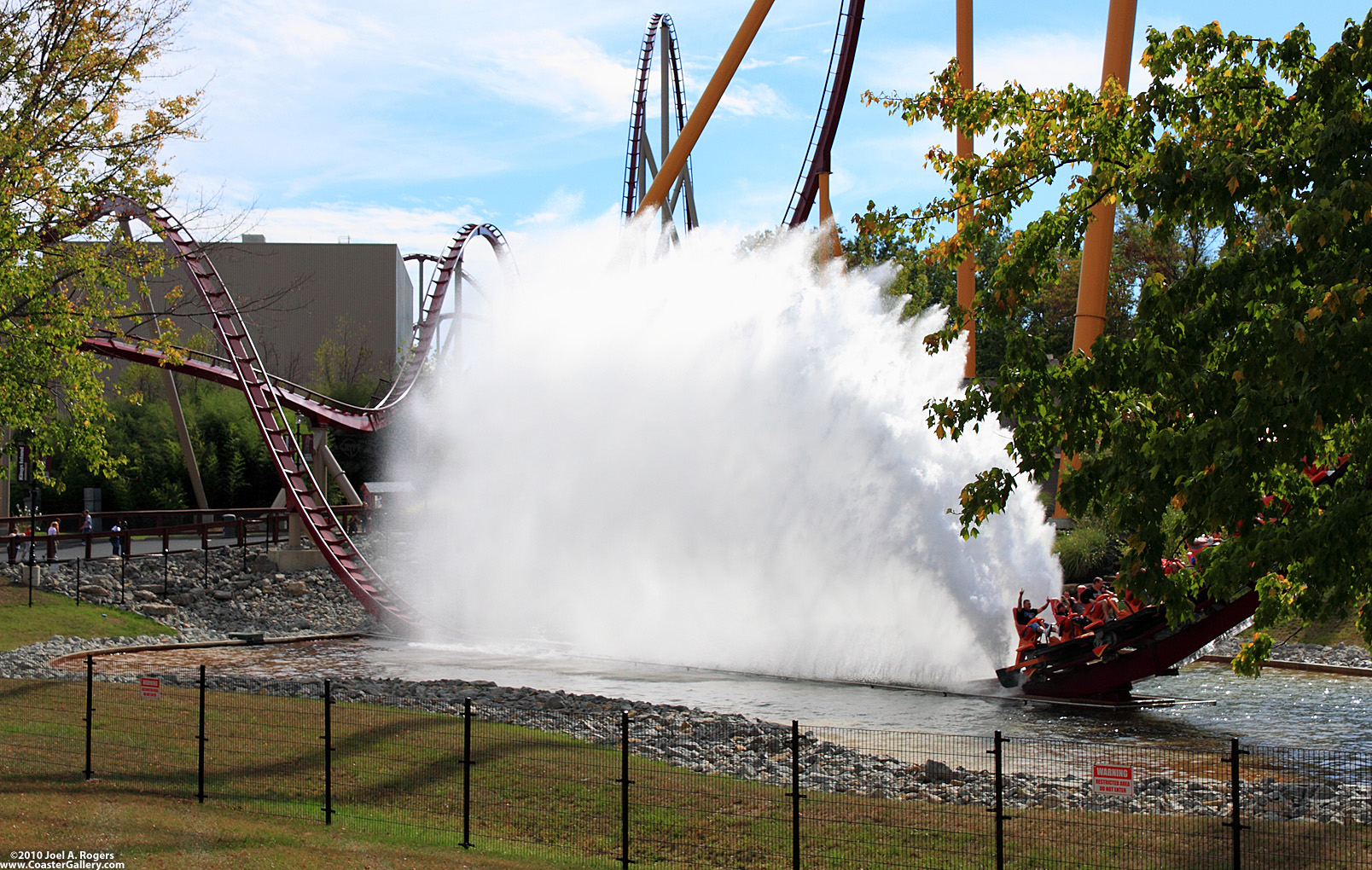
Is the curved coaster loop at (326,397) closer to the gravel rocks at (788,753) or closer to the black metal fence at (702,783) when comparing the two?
the gravel rocks at (788,753)

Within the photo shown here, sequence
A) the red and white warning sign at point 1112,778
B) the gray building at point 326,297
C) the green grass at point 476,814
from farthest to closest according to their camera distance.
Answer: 1. the gray building at point 326,297
2. the green grass at point 476,814
3. the red and white warning sign at point 1112,778

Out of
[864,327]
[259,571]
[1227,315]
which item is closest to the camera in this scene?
[1227,315]

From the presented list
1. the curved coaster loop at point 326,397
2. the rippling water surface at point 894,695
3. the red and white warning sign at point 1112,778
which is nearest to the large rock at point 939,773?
the rippling water surface at point 894,695

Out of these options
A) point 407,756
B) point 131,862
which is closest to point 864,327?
point 407,756

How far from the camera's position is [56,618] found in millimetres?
23859

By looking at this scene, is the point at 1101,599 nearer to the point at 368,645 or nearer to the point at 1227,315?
the point at 1227,315

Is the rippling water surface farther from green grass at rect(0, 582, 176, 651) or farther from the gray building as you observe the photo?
the gray building

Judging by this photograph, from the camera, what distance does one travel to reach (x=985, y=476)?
27.1 feet

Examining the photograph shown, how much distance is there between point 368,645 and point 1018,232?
1996 cm

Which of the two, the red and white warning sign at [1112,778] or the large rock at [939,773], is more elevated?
the red and white warning sign at [1112,778]

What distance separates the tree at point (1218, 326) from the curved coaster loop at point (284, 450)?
20957 millimetres

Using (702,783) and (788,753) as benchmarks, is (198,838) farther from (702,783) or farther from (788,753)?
(788,753)

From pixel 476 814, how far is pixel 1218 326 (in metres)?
7.50

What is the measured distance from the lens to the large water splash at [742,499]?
19.7m
